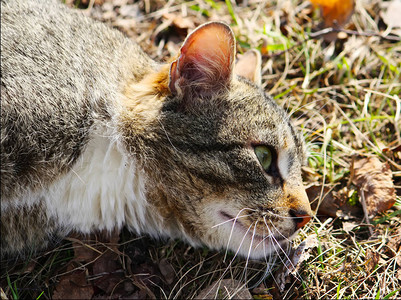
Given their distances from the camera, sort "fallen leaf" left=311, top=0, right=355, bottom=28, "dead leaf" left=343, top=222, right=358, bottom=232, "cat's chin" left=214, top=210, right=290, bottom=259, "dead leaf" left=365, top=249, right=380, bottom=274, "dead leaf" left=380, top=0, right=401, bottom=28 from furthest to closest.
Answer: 1. "dead leaf" left=380, top=0, right=401, bottom=28
2. "fallen leaf" left=311, top=0, right=355, bottom=28
3. "dead leaf" left=343, top=222, right=358, bottom=232
4. "dead leaf" left=365, top=249, right=380, bottom=274
5. "cat's chin" left=214, top=210, right=290, bottom=259

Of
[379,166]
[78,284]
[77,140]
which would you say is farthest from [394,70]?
[78,284]

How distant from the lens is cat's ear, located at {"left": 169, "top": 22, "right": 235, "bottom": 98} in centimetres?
273

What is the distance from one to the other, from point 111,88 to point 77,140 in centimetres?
43

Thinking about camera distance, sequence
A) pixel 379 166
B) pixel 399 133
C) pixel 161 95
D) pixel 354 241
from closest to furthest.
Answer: pixel 161 95 < pixel 354 241 < pixel 379 166 < pixel 399 133

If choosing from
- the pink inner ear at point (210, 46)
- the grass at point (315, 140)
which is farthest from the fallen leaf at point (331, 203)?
the pink inner ear at point (210, 46)

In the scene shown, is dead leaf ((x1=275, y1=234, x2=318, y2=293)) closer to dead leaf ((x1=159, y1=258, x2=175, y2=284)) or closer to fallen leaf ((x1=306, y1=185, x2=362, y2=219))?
fallen leaf ((x1=306, y1=185, x2=362, y2=219))

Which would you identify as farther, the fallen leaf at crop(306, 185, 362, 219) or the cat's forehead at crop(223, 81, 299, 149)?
the fallen leaf at crop(306, 185, 362, 219)

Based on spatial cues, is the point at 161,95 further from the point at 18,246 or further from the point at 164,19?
the point at 164,19

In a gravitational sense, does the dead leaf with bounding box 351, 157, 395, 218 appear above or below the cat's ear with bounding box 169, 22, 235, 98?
below

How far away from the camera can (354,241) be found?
3.28 m

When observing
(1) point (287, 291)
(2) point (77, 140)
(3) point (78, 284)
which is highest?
(2) point (77, 140)

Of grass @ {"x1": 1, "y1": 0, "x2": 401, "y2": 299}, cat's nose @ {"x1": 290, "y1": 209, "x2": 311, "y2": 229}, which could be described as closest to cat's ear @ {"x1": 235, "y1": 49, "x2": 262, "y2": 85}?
grass @ {"x1": 1, "y1": 0, "x2": 401, "y2": 299}

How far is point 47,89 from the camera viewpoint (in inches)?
108

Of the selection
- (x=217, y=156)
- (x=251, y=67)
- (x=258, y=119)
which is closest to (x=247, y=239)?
(x=217, y=156)
